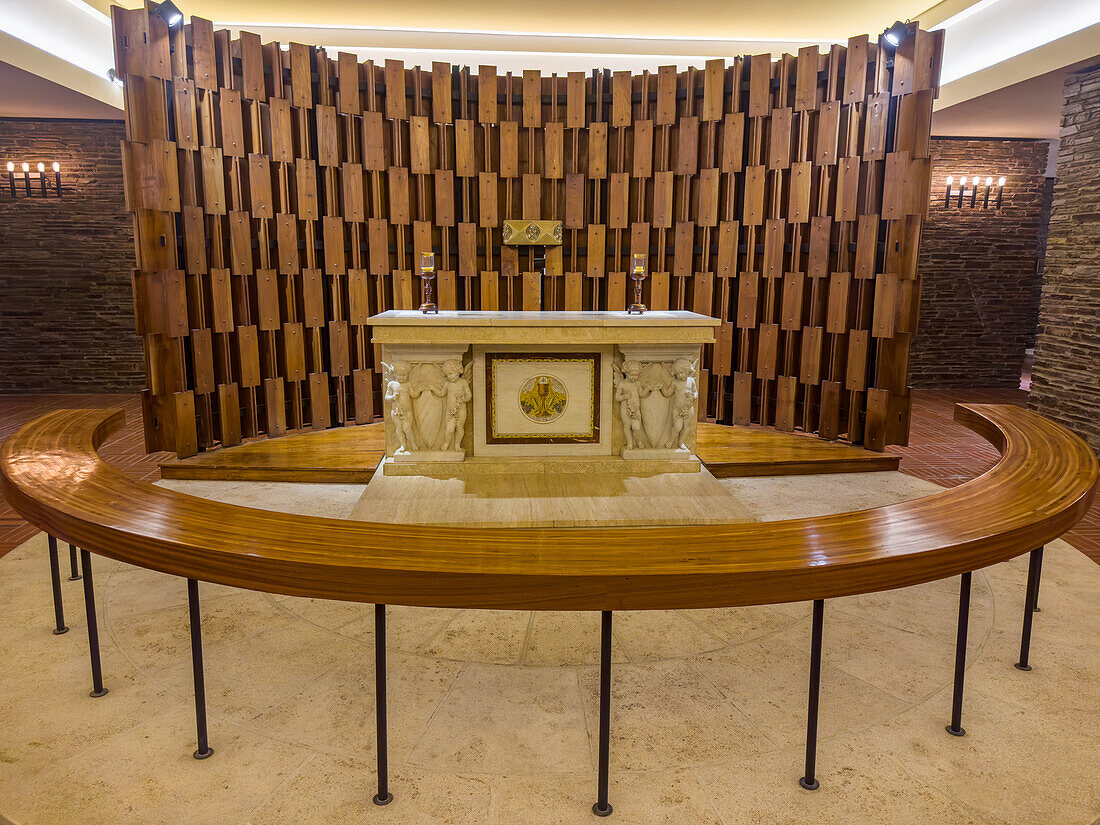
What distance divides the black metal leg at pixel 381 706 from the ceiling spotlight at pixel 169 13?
533 cm

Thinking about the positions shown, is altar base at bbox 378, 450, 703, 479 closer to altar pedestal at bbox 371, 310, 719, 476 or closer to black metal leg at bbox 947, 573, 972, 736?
altar pedestal at bbox 371, 310, 719, 476

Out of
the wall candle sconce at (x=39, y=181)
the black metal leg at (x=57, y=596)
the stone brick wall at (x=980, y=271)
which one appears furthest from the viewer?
the stone brick wall at (x=980, y=271)

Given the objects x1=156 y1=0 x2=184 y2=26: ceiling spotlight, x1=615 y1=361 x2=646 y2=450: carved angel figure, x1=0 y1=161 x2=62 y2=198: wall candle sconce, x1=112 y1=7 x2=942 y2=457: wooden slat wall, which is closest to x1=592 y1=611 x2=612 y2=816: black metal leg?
x1=615 y1=361 x2=646 y2=450: carved angel figure

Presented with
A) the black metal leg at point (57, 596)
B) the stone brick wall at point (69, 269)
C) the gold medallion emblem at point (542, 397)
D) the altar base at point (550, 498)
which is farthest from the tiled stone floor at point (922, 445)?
the gold medallion emblem at point (542, 397)

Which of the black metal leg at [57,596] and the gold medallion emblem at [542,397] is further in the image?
the gold medallion emblem at [542,397]

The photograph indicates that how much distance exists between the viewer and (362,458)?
18.8 feet

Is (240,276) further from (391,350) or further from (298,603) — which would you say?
(298,603)

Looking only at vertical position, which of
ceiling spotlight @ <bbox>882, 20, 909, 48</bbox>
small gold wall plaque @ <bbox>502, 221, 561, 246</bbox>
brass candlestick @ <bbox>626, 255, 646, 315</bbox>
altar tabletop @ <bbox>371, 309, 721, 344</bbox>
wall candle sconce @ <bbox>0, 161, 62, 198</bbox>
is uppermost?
ceiling spotlight @ <bbox>882, 20, 909, 48</bbox>

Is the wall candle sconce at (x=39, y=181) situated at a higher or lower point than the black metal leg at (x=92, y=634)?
higher

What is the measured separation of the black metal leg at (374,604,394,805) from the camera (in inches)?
78.1

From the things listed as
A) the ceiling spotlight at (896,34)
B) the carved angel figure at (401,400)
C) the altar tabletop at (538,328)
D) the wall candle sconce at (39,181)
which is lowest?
the carved angel figure at (401,400)

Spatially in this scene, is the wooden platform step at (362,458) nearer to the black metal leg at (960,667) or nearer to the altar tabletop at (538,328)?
the altar tabletop at (538,328)

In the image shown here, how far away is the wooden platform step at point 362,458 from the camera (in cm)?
549

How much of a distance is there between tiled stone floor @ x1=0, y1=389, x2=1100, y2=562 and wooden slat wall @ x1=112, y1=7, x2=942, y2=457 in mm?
432
